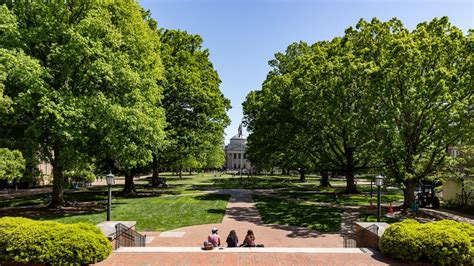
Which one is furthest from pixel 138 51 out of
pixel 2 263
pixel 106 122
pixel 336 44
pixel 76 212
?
pixel 2 263

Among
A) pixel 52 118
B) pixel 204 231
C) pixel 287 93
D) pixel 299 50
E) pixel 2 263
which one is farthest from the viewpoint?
pixel 299 50

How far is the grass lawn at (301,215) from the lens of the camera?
2250 centimetres

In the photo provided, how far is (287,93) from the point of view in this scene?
39.0 m

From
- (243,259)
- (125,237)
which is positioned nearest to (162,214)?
(125,237)

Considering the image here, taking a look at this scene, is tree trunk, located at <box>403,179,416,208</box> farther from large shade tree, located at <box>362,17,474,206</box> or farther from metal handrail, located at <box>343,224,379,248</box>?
metal handrail, located at <box>343,224,379,248</box>

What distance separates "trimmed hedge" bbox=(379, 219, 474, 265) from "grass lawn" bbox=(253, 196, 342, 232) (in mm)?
9524

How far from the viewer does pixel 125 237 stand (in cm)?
1420

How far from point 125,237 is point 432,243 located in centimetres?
1047

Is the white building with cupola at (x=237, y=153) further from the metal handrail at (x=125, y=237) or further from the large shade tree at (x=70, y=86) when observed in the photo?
the metal handrail at (x=125, y=237)

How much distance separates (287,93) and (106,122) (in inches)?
828

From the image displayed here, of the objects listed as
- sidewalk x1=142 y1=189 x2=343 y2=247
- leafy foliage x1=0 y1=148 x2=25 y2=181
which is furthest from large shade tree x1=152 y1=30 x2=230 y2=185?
leafy foliage x1=0 y1=148 x2=25 y2=181

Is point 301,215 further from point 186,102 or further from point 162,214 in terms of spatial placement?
point 186,102

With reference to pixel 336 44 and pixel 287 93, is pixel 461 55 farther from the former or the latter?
pixel 287 93

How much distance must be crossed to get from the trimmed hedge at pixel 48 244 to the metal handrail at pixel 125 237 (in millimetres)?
2447
